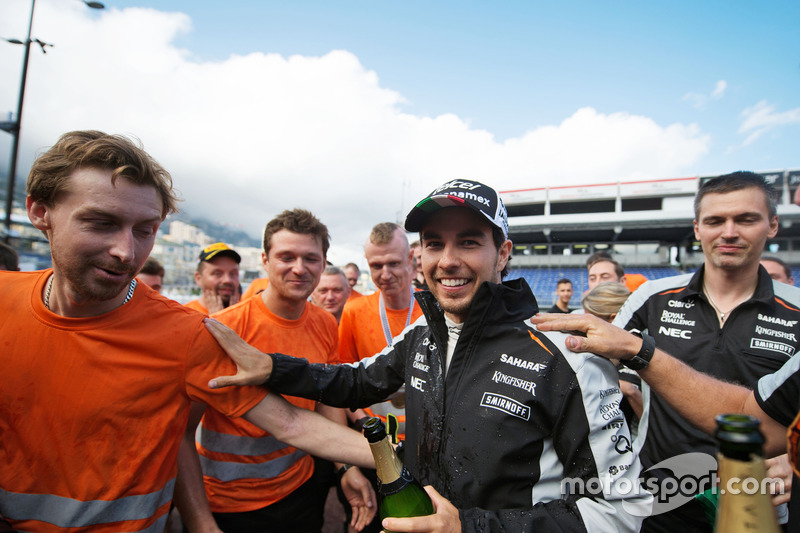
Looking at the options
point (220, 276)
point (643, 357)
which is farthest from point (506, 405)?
point (220, 276)

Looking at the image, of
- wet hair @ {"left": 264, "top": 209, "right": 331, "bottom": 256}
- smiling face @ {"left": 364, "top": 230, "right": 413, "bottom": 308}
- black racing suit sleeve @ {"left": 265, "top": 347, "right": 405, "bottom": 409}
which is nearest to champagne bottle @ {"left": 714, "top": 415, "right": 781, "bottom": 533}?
black racing suit sleeve @ {"left": 265, "top": 347, "right": 405, "bottom": 409}

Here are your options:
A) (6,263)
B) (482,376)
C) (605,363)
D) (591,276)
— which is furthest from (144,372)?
(591,276)

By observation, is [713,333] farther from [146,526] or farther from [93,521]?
[93,521]

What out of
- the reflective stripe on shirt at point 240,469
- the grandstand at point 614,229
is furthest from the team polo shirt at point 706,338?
the grandstand at point 614,229

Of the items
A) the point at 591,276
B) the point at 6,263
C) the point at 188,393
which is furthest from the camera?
the point at 591,276

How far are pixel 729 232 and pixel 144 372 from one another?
3322 mm

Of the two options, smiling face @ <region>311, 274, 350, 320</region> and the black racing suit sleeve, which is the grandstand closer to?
smiling face @ <region>311, 274, 350, 320</region>

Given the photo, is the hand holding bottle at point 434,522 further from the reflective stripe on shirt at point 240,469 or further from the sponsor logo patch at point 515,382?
the reflective stripe on shirt at point 240,469

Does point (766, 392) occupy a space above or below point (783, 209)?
below

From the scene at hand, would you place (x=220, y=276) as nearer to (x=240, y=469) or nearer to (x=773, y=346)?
(x=240, y=469)

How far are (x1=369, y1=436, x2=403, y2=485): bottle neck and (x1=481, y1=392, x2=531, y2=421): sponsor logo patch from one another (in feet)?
1.34

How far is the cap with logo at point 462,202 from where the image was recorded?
1606 mm

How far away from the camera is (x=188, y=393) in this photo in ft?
5.30

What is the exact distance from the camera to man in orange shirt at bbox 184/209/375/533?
214 centimetres
